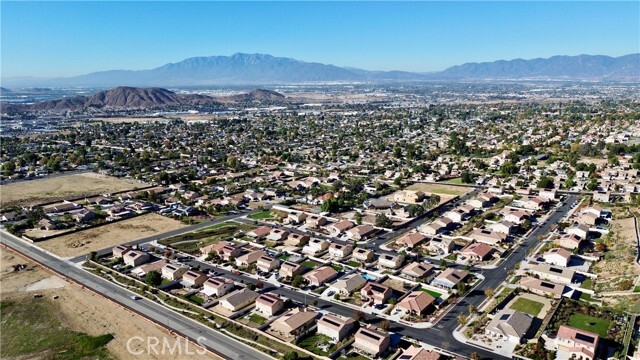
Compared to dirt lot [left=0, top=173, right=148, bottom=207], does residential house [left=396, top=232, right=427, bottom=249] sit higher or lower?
lower

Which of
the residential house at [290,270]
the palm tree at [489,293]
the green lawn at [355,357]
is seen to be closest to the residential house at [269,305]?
the residential house at [290,270]

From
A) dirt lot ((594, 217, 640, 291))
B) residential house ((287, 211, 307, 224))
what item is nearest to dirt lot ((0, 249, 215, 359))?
residential house ((287, 211, 307, 224))

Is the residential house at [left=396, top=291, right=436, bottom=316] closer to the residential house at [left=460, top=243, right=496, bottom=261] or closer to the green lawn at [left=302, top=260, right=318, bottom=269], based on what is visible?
the residential house at [left=460, top=243, right=496, bottom=261]

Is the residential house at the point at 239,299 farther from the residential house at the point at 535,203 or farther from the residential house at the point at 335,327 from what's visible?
the residential house at the point at 535,203

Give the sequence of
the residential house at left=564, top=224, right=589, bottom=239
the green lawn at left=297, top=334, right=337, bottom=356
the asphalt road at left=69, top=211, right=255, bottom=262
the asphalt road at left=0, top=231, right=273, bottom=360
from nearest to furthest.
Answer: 1. the green lawn at left=297, top=334, right=337, bottom=356
2. the asphalt road at left=0, top=231, right=273, bottom=360
3. the residential house at left=564, top=224, right=589, bottom=239
4. the asphalt road at left=69, top=211, right=255, bottom=262

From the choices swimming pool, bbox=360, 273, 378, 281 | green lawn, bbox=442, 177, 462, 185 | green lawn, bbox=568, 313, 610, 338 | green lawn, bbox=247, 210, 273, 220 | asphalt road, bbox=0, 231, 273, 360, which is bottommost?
swimming pool, bbox=360, 273, 378, 281

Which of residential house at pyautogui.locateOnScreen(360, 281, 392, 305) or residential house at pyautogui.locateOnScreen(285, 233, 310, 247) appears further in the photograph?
residential house at pyautogui.locateOnScreen(285, 233, 310, 247)

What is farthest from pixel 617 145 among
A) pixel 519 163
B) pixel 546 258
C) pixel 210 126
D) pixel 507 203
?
pixel 210 126

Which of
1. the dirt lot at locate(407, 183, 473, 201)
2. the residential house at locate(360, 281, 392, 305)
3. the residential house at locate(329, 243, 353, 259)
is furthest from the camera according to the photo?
the dirt lot at locate(407, 183, 473, 201)

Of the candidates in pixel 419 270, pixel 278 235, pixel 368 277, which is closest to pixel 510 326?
pixel 419 270
